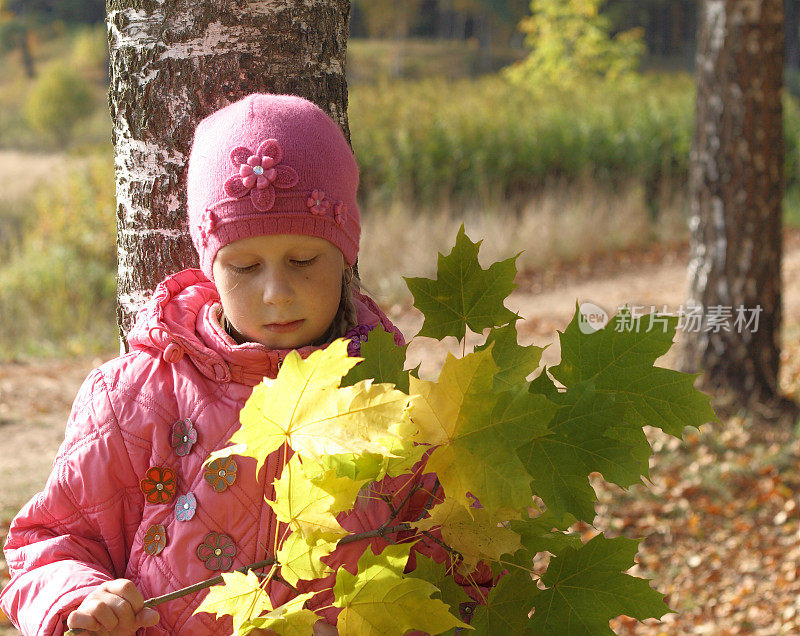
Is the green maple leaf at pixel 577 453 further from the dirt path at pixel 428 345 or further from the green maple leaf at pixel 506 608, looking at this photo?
the dirt path at pixel 428 345

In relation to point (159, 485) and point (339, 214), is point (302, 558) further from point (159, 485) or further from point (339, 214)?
point (339, 214)

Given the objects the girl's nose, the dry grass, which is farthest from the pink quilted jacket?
the dry grass

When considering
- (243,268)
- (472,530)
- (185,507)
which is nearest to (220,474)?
(185,507)

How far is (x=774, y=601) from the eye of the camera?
12.3 feet

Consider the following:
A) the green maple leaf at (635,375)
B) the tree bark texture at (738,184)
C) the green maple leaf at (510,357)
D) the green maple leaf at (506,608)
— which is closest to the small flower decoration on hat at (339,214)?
the green maple leaf at (510,357)

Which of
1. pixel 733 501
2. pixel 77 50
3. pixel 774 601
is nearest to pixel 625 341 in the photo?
pixel 774 601

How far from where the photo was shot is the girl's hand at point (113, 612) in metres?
A: 1.26

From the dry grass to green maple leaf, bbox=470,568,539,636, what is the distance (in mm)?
6720

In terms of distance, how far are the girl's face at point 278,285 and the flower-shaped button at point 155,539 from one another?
37 centimetres

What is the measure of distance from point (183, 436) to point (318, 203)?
468 millimetres

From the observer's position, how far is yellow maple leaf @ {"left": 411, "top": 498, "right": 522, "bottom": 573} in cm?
124

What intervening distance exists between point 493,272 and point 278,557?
581 millimetres

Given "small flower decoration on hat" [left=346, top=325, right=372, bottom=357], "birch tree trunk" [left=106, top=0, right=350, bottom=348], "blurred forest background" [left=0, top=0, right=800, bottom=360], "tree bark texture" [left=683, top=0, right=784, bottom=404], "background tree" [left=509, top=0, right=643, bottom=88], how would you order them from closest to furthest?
"small flower decoration on hat" [left=346, top=325, right=372, bottom=357] → "birch tree trunk" [left=106, top=0, right=350, bottom=348] → "tree bark texture" [left=683, top=0, right=784, bottom=404] → "blurred forest background" [left=0, top=0, right=800, bottom=360] → "background tree" [left=509, top=0, right=643, bottom=88]

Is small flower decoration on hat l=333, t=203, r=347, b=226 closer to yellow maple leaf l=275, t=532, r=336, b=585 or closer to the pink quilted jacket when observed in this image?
the pink quilted jacket
